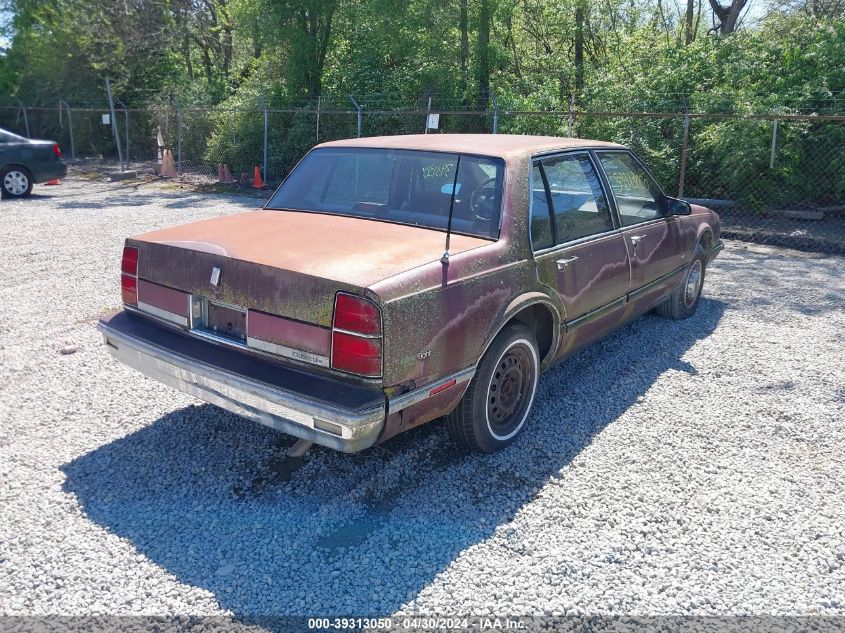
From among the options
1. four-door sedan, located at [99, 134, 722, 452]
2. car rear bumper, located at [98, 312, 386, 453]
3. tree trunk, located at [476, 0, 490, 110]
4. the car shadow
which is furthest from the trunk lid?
tree trunk, located at [476, 0, 490, 110]

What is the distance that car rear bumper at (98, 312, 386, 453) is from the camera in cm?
295

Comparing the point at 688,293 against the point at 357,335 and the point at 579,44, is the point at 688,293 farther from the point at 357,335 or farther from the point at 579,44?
the point at 579,44

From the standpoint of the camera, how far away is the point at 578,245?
14.1 ft

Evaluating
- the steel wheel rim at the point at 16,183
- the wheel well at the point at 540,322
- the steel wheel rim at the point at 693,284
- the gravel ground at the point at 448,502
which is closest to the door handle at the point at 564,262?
the wheel well at the point at 540,322

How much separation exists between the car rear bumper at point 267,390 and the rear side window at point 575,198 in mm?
1751

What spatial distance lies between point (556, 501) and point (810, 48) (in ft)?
40.8

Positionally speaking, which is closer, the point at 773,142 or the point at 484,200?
the point at 484,200

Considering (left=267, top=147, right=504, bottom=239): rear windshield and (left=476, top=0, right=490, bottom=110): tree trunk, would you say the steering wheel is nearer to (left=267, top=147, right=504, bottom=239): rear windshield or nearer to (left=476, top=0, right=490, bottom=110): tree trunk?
(left=267, top=147, right=504, bottom=239): rear windshield

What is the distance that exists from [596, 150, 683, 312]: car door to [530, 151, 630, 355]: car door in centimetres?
19

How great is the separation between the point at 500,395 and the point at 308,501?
1.19 metres

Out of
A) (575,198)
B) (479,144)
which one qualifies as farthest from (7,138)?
(575,198)

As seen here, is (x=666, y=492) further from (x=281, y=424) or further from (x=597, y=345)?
(x=597, y=345)

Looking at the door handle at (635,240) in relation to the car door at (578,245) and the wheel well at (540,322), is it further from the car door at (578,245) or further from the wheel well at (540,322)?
the wheel well at (540,322)

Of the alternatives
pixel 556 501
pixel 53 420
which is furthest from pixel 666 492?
pixel 53 420
